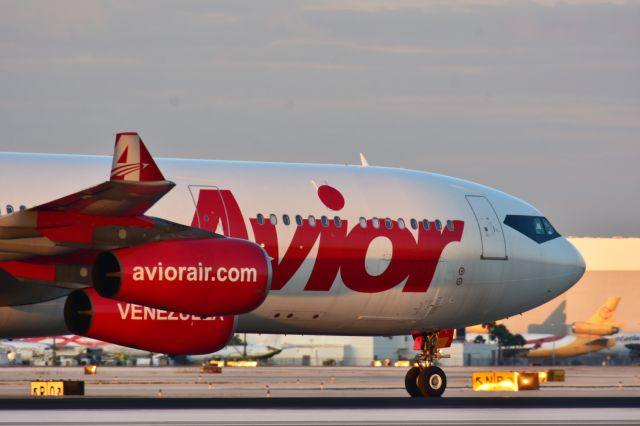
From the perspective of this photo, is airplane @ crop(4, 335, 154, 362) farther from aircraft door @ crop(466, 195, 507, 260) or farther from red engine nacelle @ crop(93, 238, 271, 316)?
red engine nacelle @ crop(93, 238, 271, 316)

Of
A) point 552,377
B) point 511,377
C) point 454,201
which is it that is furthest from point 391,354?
point 454,201

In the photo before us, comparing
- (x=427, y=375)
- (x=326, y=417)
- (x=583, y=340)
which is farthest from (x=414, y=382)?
(x=583, y=340)

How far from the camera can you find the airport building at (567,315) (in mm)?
100250

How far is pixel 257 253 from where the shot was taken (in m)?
22.5

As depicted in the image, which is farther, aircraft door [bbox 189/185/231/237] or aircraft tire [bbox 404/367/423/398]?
aircraft tire [bbox 404/367/423/398]

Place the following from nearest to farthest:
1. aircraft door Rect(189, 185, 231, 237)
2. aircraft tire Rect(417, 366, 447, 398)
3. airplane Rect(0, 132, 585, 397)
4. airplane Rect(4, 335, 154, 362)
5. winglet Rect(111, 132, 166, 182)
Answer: winglet Rect(111, 132, 166, 182) → airplane Rect(0, 132, 585, 397) → aircraft door Rect(189, 185, 231, 237) → aircraft tire Rect(417, 366, 447, 398) → airplane Rect(4, 335, 154, 362)

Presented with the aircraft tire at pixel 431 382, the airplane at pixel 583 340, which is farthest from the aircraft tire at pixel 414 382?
the airplane at pixel 583 340

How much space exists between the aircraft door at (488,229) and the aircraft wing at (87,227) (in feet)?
27.7

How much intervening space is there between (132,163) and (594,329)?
91.6m

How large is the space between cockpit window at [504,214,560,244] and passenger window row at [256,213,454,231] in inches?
79.1

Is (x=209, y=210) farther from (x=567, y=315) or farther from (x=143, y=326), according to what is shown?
(x=567, y=315)

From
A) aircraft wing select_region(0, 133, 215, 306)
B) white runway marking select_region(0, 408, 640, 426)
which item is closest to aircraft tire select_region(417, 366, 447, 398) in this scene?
white runway marking select_region(0, 408, 640, 426)

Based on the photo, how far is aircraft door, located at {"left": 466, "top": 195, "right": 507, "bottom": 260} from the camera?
29094mm

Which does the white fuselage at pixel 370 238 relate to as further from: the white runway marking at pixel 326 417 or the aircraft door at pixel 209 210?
the white runway marking at pixel 326 417
